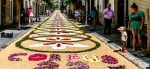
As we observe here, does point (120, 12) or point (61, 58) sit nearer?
point (61, 58)

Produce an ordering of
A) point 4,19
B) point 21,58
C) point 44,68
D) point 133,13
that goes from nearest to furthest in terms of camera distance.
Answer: point 44,68 → point 21,58 → point 133,13 → point 4,19

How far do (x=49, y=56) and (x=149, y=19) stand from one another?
340 centimetres

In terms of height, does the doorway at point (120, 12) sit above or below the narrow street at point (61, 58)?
above

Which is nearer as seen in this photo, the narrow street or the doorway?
the narrow street

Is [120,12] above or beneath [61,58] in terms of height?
above

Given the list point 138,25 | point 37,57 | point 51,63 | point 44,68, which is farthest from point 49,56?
point 138,25

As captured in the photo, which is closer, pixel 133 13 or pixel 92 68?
pixel 92 68

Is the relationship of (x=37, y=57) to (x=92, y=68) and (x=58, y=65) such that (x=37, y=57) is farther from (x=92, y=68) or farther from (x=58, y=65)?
(x=92, y=68)

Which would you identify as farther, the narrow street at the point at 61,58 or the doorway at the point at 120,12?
the doorway at the point at 120,12

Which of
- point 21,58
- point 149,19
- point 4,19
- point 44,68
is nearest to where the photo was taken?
point 44,68

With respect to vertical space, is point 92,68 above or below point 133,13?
below

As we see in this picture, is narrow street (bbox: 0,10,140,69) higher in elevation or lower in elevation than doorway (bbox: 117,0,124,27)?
lower

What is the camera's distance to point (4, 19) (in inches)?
1206

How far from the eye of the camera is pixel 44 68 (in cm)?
945
